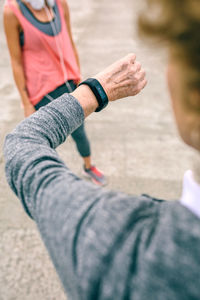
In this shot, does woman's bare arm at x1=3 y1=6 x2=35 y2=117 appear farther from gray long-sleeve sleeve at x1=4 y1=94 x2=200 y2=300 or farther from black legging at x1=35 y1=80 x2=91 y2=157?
gray long-sleeve sleeve at x1=4 y1=94 x2=200 y2=300

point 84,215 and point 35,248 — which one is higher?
point 84,215

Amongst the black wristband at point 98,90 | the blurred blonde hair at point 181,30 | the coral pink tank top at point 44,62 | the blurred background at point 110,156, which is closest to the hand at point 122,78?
the black wristband at point 98,90

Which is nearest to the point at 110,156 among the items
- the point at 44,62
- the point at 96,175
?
the point at 96,175

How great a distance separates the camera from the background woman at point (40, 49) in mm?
1840

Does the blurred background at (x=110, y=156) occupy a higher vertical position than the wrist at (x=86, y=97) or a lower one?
lower

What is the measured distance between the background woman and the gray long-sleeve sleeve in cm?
145

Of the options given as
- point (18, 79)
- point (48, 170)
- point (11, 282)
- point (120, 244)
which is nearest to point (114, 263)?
point (120, 244)

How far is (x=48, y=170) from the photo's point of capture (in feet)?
2.30

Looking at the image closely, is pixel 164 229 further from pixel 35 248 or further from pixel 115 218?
pixel 35 248

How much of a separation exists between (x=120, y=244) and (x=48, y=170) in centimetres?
28

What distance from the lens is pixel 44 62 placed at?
6.68 feet

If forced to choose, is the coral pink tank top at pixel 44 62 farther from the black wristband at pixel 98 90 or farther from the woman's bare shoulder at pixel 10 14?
the black wristband at pixel 98 90

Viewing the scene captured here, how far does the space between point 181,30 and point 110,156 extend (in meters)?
2.62

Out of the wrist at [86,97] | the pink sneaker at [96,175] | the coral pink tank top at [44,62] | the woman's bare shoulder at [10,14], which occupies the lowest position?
the pink sneaker at [96,175]
